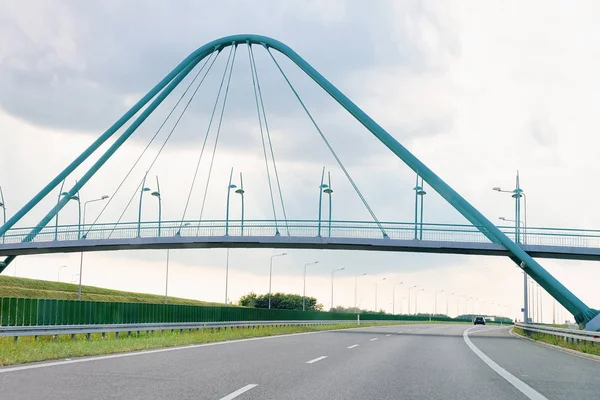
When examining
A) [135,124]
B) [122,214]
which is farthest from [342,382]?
[135,124]

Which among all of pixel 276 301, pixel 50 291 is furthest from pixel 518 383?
pixel 276 301

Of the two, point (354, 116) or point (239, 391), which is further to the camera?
point (354, 116)

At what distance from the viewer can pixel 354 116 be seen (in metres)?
48.1

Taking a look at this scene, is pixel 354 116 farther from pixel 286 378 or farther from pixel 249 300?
pixel 249 300

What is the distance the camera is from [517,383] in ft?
36.1

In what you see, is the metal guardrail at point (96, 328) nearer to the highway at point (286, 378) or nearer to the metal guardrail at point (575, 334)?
the highway at point (286, 378)

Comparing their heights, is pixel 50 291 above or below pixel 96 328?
below

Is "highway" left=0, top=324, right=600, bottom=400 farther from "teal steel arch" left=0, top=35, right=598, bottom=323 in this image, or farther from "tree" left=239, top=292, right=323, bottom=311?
"tree" left=239, top=292, right=323, bottom=311

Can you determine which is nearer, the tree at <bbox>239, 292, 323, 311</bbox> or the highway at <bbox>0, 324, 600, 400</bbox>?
the highway at <bbox>0, 324, 600, 400</bbox>

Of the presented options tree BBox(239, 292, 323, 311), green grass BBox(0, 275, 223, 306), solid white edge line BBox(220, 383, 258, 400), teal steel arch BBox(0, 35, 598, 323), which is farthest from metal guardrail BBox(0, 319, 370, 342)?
tree BBox(239, 292, 323, 311)

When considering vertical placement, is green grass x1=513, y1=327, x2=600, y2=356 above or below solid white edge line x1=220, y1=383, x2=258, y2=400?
below

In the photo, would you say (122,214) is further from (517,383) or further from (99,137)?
(517,383)

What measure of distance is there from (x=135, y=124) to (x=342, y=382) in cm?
4667

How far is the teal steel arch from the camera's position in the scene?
140ft
